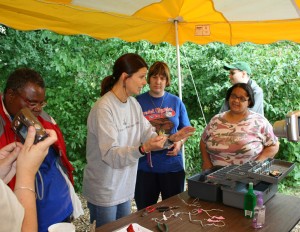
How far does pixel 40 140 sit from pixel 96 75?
3.96 meters

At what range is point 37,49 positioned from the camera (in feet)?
15.4

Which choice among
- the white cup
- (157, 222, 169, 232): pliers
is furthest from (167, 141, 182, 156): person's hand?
the white cup

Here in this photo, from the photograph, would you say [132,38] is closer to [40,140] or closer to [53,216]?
[53,216]

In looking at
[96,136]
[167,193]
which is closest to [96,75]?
[167,193]

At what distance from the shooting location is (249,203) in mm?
1775

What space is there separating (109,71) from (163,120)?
2267mm

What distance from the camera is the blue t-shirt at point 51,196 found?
157cm

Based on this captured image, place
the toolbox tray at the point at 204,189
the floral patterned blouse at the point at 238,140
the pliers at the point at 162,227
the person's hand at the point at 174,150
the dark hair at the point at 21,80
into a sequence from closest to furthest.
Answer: the dark hair at the point at 21,80 → the pliers at the point at 162,227 → the toolbox tray at the point at 204,189 → the floral patterned blouse at the point at 238,140 → the person's hand at the point at 174,150

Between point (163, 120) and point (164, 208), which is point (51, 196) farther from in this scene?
point (163, 120)

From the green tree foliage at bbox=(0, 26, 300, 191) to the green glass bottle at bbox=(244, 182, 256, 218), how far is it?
3.22m

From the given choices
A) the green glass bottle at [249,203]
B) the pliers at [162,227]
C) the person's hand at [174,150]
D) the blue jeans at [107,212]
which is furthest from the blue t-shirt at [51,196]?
the person's hand at [174,150]

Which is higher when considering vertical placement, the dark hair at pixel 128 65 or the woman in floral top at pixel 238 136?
the dark hair at pixel 128 65

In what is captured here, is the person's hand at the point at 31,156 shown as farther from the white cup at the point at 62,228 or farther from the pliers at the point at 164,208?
the pliers at the point at 164,208

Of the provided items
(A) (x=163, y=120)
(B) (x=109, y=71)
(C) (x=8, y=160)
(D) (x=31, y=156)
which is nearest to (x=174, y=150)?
(A) (x=163, y=120)
